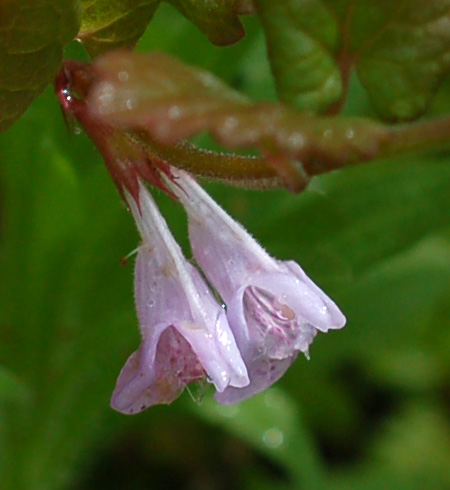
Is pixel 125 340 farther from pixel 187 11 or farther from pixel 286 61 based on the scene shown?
pixel 286 61

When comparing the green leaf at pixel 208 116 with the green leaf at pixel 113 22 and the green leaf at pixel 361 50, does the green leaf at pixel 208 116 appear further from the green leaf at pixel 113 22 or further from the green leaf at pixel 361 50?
the green leaf at pixel 113 22

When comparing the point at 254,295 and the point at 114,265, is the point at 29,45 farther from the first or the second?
the point at 114,265

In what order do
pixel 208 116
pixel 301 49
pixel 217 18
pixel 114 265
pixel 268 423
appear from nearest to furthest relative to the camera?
pixel 208 116, pixel 301 49, pixel 217 18, pixel 114 265, pixel 268 423

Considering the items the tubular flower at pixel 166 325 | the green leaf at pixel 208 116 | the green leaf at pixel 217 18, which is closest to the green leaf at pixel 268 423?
the tubular flower at pixel 166 325

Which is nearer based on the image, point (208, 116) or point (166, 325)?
point (208, 116)

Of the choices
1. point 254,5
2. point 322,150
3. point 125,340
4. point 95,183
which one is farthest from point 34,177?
point 322,150

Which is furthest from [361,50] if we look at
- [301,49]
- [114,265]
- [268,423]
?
[268,423]

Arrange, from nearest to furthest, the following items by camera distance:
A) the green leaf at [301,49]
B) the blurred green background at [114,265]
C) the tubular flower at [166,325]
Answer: the green leaf at [301,49]
the tubular flower at [166,325]
the blurred green background at [114,265]
